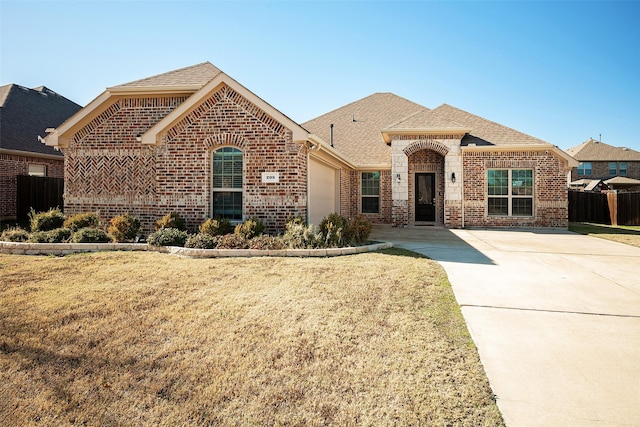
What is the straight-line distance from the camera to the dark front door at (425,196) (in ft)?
54.6

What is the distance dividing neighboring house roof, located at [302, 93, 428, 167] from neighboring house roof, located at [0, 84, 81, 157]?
44.5ft

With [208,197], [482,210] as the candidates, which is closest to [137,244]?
[208,197]

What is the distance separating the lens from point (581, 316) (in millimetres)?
4227

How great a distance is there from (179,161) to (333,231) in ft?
16.4

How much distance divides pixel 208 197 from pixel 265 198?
1.74 m

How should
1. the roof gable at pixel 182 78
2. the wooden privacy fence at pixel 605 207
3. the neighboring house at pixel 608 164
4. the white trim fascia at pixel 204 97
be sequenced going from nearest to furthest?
the white trim fascia at pixel 204 97 → the roof gable at pixel 182 78 → the wooden privacy fence at pixel 605 207 → the neighboring house at pixel 608 164

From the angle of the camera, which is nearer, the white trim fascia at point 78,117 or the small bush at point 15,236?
the small bush at point 15,236

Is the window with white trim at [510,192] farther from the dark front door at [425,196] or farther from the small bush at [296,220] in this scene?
the small bush at [296,220]

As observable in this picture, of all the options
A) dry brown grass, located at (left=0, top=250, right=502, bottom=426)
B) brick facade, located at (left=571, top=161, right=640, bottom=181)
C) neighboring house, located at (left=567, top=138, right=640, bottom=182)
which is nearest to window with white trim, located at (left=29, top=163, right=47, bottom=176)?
dry brown grass, located at (left=0, top=250, right=502, bottom=426)

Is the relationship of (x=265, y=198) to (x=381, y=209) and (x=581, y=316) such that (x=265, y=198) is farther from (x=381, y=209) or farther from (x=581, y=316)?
(x=381, y=209)

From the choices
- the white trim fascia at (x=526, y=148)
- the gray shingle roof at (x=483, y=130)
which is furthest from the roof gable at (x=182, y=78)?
the white trim fascia at (x=526, y=148)

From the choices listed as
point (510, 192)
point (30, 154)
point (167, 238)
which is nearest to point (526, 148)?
point (510, 192)

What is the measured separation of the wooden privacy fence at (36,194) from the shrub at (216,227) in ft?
38.1

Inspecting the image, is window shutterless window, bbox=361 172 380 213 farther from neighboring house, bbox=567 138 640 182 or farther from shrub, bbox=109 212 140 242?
neighboring house, bbox=567 138 640 182
